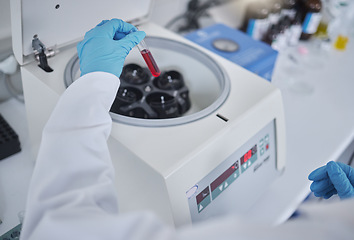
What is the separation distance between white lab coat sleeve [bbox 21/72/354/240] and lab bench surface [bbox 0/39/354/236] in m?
0.41

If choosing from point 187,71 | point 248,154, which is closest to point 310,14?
point 187,71

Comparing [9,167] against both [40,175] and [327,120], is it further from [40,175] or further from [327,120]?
[327,120]

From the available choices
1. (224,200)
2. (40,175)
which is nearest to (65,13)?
(40,175)

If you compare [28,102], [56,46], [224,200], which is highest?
[56,46]

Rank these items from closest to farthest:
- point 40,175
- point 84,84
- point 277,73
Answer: point 40,175 < point 84,84 < point 277,73

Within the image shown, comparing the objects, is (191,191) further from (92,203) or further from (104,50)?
(104,50)

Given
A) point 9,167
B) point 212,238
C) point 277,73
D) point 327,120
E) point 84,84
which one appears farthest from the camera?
point 277,73

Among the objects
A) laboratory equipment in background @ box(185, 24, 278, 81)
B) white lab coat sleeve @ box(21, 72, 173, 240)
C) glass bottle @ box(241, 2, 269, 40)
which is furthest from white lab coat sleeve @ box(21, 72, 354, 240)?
glass bottle @ box(241, 2, 269, 40)

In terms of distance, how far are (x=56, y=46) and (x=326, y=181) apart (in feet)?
2.96

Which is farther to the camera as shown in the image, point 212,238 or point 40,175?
point 40,175

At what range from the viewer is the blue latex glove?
31.2 inches

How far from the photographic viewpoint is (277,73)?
179 centimetres

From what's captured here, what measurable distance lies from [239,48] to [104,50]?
30.1 inches

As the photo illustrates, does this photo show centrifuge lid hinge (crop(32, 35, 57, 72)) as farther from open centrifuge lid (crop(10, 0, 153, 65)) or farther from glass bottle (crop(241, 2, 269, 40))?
glass bottle (crop(241, 2, 269, 40))
